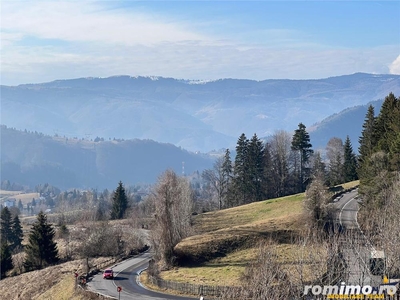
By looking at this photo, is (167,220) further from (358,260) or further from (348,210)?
(358,260)

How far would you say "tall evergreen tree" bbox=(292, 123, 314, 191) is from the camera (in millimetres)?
81125

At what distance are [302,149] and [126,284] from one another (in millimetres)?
46130

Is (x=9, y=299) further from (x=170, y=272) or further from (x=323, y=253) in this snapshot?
(x=323, y=253)

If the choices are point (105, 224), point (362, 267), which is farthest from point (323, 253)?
point (105, 224)

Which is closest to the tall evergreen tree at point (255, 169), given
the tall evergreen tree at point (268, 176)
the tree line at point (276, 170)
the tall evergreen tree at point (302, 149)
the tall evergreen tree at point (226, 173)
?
the tree line at point (276, 170)

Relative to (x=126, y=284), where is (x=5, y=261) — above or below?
above

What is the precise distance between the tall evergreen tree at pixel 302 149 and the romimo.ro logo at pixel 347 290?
61479 mm

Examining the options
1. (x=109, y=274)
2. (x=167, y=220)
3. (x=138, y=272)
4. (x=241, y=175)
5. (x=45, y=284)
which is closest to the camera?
(x=109, y=274)

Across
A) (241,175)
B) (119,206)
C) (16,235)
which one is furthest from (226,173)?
(16,235)

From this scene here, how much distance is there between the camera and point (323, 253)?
2306 centimetres

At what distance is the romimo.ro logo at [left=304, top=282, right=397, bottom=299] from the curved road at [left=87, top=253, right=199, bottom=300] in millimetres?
16899

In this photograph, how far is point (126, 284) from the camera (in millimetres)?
42438

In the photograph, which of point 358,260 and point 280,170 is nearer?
point 358,260

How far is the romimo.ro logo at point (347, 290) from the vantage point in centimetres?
1980
